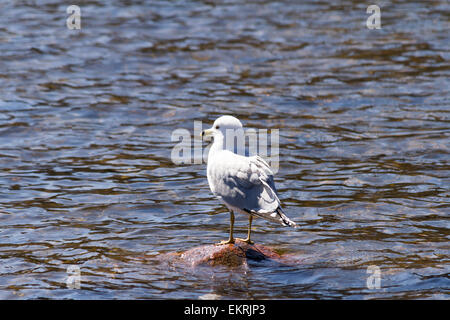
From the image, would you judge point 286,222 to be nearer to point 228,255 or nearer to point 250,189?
point 250,189

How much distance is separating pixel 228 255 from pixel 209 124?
4660 millimetres

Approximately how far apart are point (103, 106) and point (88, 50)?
2956mm

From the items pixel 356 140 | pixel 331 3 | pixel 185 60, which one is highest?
pixel 331 3

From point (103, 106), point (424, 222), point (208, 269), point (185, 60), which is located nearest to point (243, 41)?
point (185, 60)

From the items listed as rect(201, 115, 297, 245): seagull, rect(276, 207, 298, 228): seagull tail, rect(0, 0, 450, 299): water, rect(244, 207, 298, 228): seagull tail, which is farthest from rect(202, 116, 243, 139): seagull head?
rect(0, 0, 450, 299): water

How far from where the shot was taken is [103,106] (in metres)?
12.4

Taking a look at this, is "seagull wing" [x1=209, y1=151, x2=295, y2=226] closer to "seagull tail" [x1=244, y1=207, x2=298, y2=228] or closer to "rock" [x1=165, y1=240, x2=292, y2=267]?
"seagull tail" [x1=244, y1=207, x2=298, y2=228]

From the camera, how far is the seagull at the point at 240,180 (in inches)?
264

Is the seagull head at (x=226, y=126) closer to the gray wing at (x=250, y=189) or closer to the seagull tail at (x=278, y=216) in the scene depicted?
the gray wing at (x=250, y=189)

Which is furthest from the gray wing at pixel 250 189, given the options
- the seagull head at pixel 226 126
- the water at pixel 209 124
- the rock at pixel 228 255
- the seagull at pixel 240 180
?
the water at pixel 209 124

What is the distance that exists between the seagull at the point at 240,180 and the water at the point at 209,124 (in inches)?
25.9

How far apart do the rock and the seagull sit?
1.48 ft

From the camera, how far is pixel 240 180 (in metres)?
6.84
